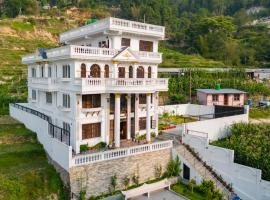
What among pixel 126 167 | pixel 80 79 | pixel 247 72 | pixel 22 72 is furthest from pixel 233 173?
pixel 247 72

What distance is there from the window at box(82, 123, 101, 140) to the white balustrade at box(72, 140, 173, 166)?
3.42 m

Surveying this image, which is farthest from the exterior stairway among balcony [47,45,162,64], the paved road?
balcony [47,45,162,64]

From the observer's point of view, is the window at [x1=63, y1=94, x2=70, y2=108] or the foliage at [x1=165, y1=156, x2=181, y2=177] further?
the foliage at [x1=165, y1=156, x2=181, y2=177]

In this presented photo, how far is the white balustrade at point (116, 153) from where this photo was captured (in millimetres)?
19169

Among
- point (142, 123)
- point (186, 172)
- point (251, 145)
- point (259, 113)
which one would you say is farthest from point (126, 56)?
point (259, 113)

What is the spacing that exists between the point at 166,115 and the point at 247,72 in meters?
35.1

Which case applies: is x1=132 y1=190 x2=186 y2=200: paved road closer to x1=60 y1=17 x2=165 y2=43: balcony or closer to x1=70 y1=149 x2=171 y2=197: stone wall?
x1=70 y1=149 x2=171 y2=197: stone wall

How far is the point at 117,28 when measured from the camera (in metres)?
23.8

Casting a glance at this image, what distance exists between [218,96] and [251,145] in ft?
57.2

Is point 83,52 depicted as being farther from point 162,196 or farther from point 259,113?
point 259,113

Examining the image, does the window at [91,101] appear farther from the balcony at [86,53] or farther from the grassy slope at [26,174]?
the grassy slope at [26,174]

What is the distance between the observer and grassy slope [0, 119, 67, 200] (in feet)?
58.2

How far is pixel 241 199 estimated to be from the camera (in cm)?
2156

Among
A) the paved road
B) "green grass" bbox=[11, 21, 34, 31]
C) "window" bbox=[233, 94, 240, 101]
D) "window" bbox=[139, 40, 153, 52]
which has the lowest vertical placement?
the paved road
